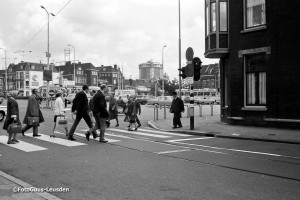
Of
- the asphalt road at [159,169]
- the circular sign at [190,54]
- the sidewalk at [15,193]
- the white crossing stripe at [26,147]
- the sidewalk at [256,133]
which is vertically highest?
the circular sign at [190,54]

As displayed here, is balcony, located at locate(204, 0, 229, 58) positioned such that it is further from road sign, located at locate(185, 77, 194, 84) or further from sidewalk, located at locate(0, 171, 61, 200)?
sidewalk, located at locate(0, 171, 61, 200)

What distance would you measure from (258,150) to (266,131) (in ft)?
16.4

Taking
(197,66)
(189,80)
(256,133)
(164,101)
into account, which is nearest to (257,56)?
(197,66)

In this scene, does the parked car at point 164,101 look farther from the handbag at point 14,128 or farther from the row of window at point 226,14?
the handbag at point 14,128

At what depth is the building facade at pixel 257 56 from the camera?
16047 millimetres

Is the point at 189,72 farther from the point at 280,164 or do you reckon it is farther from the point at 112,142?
the point at 280,164

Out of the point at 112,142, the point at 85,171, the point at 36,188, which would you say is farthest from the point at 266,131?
the point at 36,188

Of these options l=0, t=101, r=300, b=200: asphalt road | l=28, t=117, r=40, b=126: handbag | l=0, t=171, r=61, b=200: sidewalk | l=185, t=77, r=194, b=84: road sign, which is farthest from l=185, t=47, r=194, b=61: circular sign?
l=0, t=171, r=61, b=200: sidewalk

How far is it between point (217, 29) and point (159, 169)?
1277 cm

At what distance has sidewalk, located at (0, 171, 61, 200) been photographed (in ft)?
18.0

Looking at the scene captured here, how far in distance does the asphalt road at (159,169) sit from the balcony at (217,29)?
791 centimetres

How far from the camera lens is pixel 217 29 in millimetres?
19125

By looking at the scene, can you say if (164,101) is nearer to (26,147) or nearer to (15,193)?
(26,147)

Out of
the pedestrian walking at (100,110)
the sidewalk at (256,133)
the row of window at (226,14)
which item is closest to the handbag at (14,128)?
the pedestrian walking at (100,110)
